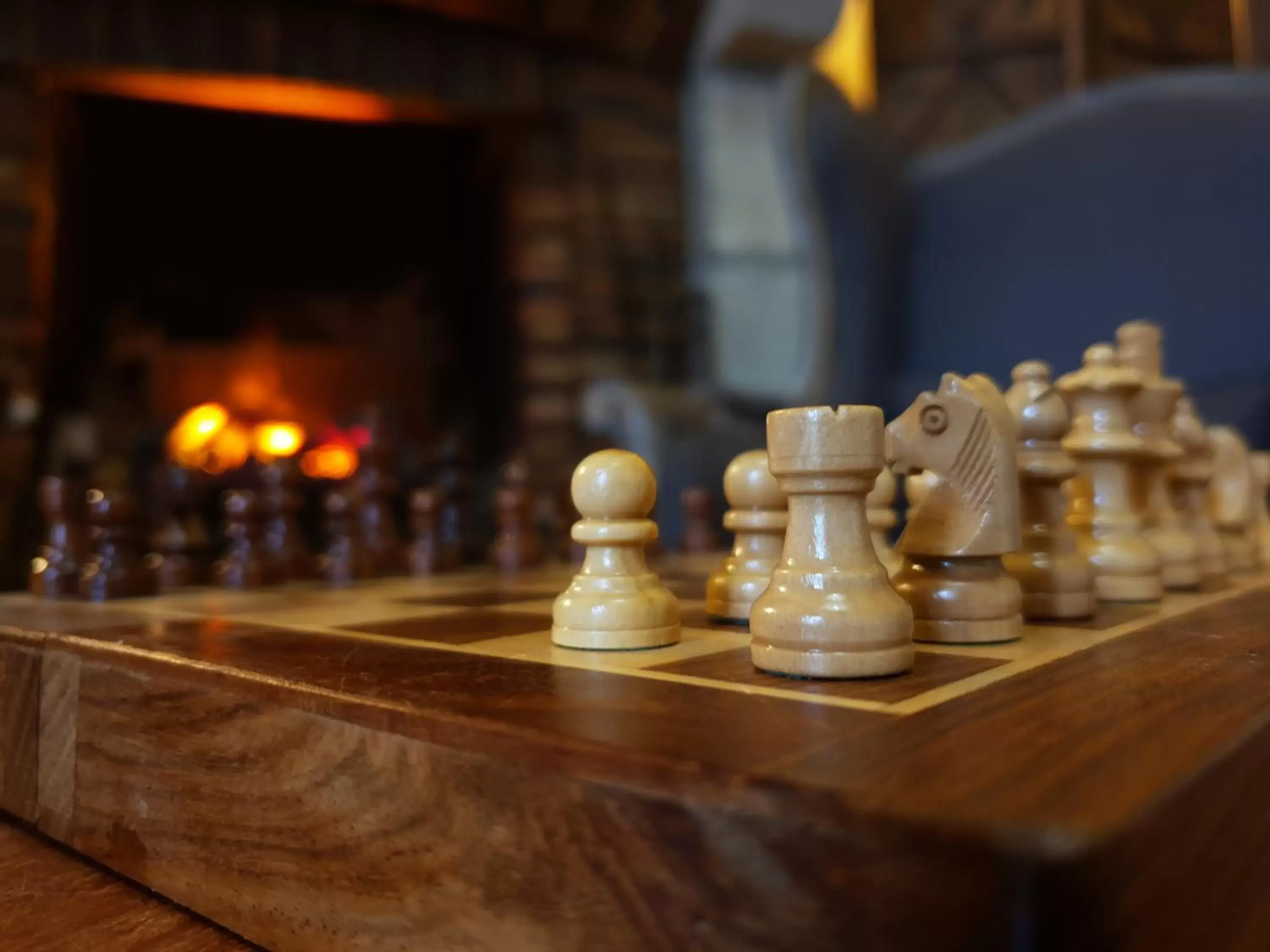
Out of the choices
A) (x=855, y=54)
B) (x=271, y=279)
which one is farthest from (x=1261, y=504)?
(x=855, y=54)

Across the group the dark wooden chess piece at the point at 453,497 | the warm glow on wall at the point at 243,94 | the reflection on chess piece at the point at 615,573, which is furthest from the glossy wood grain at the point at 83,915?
the warm glow on wall at the point at 243,94

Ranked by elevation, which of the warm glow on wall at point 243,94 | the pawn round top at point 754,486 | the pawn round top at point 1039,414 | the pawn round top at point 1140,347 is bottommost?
the pawn round top at point 754,486

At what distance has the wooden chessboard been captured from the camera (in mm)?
281

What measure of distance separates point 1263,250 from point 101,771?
6.35ft

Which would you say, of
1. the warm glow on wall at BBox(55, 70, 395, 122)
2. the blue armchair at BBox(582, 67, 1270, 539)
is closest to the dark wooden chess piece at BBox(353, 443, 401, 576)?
the blue armchair at BBox(582, 67, 1270, 539)

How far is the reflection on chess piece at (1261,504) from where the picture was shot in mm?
1118

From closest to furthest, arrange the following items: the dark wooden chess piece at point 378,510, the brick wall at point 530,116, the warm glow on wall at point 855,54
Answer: the dark wooden chess piece at point 378,510 → the brick wall at point 530,116 → the warm glow on wall at point 855,54

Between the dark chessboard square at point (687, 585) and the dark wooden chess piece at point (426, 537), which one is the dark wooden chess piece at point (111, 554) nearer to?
the dark wooden chess piece at point (426, 537)

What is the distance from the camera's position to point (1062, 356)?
6.56ft

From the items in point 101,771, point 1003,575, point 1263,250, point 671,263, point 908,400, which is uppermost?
point 671,263

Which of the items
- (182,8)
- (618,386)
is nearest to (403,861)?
(618,386)

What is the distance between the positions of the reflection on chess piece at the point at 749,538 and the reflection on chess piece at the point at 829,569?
0.16m

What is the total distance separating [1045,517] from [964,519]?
0.15 m

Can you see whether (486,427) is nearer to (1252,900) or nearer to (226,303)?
(226,303)
